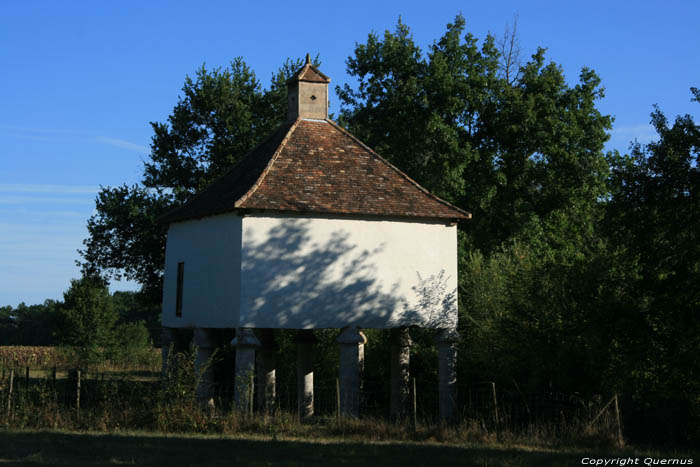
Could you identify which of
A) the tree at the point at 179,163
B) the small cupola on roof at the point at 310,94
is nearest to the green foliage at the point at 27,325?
the tree at the point at 179,163

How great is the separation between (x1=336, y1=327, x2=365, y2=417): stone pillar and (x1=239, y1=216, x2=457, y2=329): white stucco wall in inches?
14.7

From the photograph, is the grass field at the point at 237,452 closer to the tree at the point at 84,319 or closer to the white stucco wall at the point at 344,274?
the white stucco wall at the point at 344,274

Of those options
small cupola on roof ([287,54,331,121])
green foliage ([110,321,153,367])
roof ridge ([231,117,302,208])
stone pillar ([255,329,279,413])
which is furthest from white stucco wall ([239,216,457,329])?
green foliage ([110,321,153,367])

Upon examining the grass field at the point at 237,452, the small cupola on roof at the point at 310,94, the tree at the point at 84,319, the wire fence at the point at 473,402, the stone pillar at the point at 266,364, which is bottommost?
the grass field at the point at 237,452

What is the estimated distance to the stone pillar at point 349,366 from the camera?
Answer: 820 inches

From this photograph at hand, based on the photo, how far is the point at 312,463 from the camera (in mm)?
13344

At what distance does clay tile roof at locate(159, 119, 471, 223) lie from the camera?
21.1 meters

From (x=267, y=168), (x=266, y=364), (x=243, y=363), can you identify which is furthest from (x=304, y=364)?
(x=267, y=168)

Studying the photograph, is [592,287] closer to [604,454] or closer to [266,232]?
[604,454]

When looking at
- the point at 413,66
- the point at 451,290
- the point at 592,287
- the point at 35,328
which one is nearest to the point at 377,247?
the point at 451,290

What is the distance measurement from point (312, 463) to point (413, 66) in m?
24.9

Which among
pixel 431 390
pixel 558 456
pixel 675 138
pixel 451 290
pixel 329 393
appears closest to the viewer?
pixel 558 456

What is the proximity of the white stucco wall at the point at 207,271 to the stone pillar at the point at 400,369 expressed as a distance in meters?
5.55

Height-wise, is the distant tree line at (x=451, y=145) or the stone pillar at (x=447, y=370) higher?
the distant tree line at (x=451, y=145)
